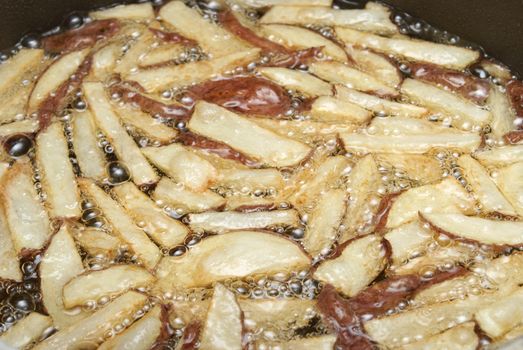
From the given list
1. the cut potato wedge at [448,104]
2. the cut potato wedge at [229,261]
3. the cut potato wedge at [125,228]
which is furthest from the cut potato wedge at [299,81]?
the cut potato wedge at [125,228]

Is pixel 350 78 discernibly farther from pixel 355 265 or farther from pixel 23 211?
pixel 23 211

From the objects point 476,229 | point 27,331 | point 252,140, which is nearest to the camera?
point 27,331

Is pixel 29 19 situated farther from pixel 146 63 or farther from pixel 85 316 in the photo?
pixel 85 316

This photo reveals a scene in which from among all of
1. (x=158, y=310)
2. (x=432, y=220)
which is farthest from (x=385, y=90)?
(x=158, y=310)

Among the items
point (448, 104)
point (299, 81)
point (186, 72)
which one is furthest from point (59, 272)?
point (448, 104)

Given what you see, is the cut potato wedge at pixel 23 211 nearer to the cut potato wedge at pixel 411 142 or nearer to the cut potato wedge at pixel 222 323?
the cut potato wedge at pixel 222 323

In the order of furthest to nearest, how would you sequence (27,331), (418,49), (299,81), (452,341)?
(418,49) → (299,81) → (27,331) → (452,341)

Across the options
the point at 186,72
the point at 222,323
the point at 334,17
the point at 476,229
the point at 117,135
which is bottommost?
the point at 222,323
